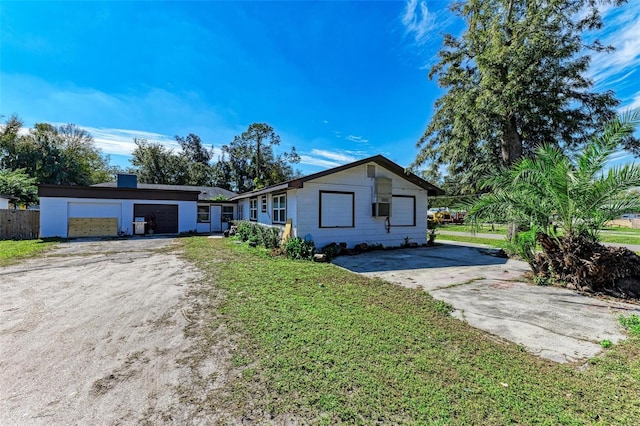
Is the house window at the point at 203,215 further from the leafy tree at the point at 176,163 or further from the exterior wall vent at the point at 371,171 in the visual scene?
the leafy tree at the point at 176,163

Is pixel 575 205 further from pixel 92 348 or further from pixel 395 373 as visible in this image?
pixel 92 348

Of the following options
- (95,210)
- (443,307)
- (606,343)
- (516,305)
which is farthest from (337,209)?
(95,210)

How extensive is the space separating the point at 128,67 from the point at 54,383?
45.3 feet

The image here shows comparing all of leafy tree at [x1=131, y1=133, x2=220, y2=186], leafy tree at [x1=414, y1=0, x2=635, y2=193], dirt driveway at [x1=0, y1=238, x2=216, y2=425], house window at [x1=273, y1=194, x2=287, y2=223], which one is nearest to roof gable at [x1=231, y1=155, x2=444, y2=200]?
house window at [x1=273, y1=194, x2=287, y2=223]

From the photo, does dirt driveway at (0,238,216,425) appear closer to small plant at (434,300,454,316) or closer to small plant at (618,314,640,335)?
small plant at (434,300,454,316)

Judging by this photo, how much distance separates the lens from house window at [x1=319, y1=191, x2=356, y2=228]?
10.0 meters

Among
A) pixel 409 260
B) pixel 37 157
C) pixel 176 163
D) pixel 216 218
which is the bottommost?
pixel 409 260

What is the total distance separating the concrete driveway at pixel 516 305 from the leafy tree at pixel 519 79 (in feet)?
20.5

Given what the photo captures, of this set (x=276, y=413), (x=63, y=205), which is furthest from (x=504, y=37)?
(x=63, y=205)

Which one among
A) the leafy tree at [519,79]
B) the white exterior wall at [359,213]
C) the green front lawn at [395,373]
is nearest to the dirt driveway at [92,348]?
the green front lawn at [395,373]

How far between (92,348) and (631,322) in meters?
6.99

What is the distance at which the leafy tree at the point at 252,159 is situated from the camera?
31.8m

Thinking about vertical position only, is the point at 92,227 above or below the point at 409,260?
above

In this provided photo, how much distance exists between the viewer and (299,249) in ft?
29.2
